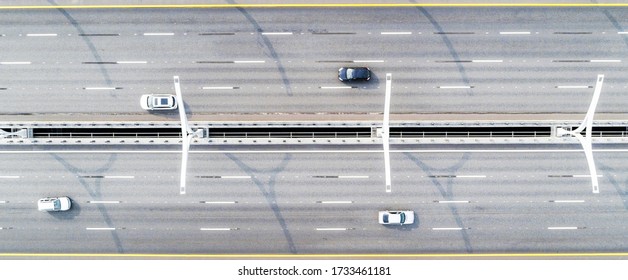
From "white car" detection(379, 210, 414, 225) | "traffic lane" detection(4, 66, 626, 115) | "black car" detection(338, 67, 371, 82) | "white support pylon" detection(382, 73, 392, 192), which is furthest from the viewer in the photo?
"traffic lane" detection(4, 66, 626, 115)

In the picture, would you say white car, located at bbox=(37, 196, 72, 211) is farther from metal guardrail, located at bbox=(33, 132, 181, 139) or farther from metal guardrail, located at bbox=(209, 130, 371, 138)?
metal guardrail, located at bbox=(209, 130, 371, 138)

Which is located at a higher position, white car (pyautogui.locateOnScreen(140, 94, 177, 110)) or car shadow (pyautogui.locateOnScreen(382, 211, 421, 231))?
white car (pyautogui.locateOnScreen(140, 94, 177, 110))

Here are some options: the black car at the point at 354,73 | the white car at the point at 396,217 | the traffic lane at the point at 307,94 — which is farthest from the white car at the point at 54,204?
the white car at the point at 396,217

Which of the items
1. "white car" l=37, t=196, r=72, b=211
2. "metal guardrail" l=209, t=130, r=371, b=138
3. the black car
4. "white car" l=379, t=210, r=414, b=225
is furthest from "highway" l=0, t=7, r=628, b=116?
"white car" l=379, t=210, r=414, b=225

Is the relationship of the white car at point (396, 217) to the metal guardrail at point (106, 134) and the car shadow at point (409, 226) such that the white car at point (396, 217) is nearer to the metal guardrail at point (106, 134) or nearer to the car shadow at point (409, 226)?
the car shadow at point (409, 226)

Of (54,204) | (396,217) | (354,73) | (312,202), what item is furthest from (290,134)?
(54,204)

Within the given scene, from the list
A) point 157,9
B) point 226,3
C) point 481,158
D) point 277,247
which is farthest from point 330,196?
point 157,9
